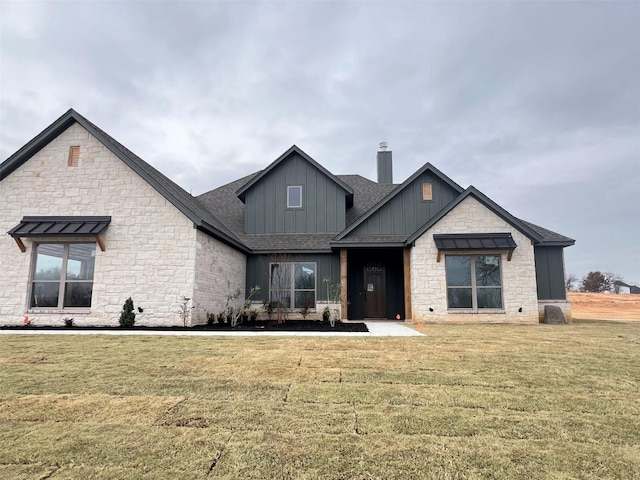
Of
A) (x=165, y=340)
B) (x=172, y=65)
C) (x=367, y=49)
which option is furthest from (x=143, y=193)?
(x=367, y=49)

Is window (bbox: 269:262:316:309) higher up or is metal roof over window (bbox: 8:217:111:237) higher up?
metal roof over window (bbox: 8:217:111:237)

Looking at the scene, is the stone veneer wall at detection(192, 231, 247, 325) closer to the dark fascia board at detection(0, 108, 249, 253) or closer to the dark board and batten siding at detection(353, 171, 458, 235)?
the dark fascia board at detection(0, 108, 249, 253)

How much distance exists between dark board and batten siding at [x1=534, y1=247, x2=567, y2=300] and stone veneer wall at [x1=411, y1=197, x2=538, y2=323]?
184 centimetres

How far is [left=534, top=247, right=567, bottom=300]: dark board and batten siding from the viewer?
1399 cm

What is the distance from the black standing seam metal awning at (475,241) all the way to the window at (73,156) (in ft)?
40.8

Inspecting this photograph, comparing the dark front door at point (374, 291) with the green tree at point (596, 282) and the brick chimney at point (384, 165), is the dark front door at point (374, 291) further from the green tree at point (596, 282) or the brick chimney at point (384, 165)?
the green tree at point (596, 282)

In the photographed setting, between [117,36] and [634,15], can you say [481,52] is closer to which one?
[634,15]

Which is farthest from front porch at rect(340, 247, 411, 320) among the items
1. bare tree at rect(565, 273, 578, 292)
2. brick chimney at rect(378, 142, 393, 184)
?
bare tree at rect(565, 273, 578, 292)

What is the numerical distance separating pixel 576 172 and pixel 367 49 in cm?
2348

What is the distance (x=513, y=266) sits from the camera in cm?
1277

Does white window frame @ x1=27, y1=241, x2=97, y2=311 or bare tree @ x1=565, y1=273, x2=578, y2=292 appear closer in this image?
white window frame @ x1=27, y1=241, x2=97, y2=311

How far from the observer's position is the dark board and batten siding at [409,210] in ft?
48.2

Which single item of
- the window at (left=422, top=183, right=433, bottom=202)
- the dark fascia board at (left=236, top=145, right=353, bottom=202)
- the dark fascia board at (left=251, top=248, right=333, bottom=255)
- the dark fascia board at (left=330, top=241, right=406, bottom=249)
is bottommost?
the dark fascia board at (left=251, top=248, right=333, bottom=255)

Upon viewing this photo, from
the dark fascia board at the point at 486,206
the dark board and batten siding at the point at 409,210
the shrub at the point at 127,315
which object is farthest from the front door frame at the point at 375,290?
the shrub at the point at 127,315
